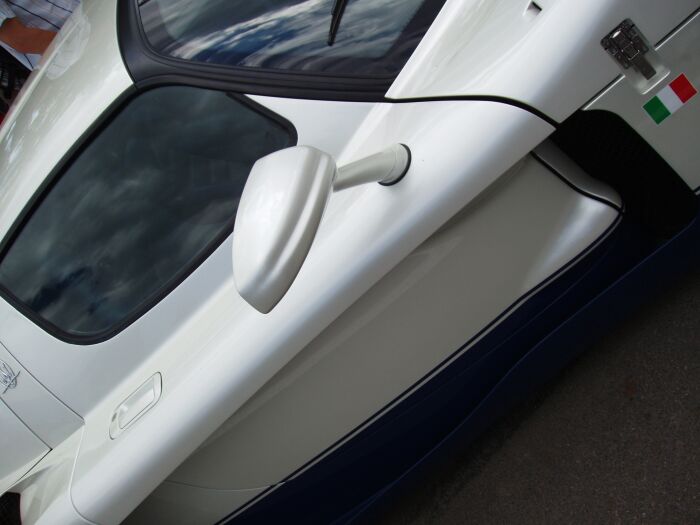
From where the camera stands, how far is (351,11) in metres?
1.51

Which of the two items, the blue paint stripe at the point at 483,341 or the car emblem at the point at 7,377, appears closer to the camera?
the blue paint stripe at the point at 483,341

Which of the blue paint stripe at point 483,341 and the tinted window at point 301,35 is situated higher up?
the tinted window at point 301,35

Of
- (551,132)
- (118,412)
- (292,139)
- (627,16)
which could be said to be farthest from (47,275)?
(627,16)

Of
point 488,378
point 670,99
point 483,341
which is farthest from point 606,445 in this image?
point 670,99

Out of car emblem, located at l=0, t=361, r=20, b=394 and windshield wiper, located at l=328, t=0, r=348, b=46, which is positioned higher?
windshield wiper, located at l=328, t=0, r=348, b=46

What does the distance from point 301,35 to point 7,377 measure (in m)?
1.04

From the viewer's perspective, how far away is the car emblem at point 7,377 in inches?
68.4

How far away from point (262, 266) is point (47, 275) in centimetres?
90

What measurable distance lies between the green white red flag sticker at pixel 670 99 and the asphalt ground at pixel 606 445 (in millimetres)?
672

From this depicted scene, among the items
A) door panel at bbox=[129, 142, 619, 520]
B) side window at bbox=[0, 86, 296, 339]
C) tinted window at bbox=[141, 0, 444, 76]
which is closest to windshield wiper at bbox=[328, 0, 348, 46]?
tinted window at bbox=[141, 0, 444, 76]

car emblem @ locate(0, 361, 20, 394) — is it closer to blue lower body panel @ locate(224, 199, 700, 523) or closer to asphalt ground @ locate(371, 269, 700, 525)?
blue lower body panel @ locate(224, 199, 700, 523)

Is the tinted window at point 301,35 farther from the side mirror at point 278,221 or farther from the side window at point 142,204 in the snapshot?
the side mirror at point 278,221

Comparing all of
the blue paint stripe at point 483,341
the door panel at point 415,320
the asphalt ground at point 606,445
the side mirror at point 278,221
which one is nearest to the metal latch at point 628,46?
the door panel at point 415,320

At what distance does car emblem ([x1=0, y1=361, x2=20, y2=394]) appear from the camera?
1.74 meters
